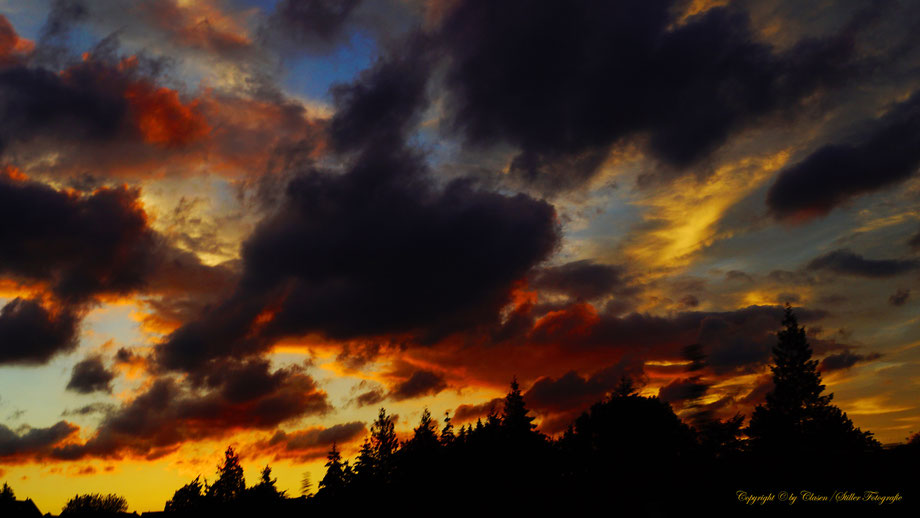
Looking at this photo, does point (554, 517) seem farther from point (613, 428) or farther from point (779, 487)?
point (613, 428)

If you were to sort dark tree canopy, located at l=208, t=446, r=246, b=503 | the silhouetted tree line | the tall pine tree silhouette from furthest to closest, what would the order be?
dark tree canopy, located at l=208, t=446, r=246, b=503 → the tall pine tree silhouette → the silhouetted tree line

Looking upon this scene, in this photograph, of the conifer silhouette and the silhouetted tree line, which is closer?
the silhouetted tree line

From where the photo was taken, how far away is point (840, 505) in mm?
16312

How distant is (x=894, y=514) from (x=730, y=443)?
269ft

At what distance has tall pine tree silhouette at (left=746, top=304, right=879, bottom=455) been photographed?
8188 centimetres

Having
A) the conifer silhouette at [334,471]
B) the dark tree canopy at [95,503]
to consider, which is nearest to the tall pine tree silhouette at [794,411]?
the conifer silhouette at [334,471]

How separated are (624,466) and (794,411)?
25779mm

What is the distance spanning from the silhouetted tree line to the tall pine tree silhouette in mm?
160

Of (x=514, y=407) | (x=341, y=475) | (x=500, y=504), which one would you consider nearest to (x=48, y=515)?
(x=341, y=475)

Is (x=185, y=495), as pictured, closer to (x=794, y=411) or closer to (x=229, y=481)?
(x=229, y=481)

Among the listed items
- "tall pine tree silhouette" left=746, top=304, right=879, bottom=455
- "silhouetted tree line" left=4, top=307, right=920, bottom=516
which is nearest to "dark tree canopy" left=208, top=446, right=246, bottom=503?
"silhouetted tree line" left=4, top=307, right=920, bottom=516

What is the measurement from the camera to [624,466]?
83125 mm

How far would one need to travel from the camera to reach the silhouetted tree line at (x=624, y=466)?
16484 millimetres

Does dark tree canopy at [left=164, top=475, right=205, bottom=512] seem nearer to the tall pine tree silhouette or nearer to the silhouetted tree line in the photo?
the silhouetted tree line
